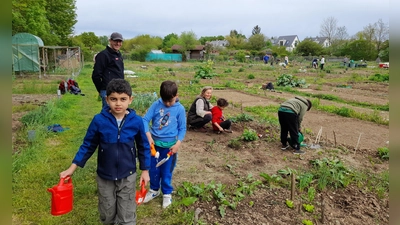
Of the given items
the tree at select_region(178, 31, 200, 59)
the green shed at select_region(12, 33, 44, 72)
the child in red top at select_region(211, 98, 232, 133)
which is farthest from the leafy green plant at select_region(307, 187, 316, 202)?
the tree at select_region(178, 31, 200, 59)

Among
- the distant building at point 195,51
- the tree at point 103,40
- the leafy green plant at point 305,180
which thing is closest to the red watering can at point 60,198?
the leafy green plant at point 305,180

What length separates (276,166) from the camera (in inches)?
201

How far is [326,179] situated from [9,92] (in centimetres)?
434

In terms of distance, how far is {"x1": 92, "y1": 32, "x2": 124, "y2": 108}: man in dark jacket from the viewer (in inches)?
191

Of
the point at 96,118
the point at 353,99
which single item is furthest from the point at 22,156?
the point at 353,99

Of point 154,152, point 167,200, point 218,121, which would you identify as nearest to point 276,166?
point 218,121

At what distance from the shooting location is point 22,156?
4.63 meters

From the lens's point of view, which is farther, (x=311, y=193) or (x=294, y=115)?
(x=294, y=115)

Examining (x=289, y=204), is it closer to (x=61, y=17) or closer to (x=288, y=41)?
(x=61, y=17)

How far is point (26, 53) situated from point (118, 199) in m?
18.5

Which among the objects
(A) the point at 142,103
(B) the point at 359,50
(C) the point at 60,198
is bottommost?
(C) the point at 60,198

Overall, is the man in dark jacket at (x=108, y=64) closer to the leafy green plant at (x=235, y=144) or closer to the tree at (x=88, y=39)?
the leafy green plant at (x=235, y=144)

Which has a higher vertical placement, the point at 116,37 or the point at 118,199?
the point at 116,37

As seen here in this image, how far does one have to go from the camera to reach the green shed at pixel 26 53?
58.3ft
